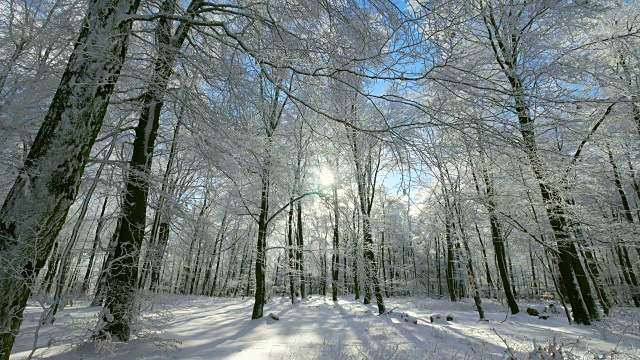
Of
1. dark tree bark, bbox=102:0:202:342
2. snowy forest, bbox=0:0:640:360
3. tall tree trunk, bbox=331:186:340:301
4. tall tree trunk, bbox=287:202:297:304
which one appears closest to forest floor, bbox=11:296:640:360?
snowy forest, bbox=0:0:640:360

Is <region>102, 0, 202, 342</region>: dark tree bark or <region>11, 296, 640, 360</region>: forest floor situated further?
<region>102, 0, 202, 342</region>: dark tree bark

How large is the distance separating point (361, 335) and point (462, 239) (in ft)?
17.6

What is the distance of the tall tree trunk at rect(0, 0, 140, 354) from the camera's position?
212 centimetres

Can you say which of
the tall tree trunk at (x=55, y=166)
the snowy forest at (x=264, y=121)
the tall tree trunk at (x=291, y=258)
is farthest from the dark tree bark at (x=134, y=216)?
the tall tree trunk at (x=291, y=258)

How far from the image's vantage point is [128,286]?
443 centimetres

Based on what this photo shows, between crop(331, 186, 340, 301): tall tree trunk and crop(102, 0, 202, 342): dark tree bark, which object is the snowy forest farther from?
crop(331, 186, 340, 301): tall tree trunk

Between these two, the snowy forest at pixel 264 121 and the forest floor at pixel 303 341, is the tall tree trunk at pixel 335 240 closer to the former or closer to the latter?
the snowy forest at pixel 264 121

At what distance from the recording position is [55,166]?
7.44 ft

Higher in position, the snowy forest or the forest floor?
the snowy forest

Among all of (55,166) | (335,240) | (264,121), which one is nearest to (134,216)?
(264,121)

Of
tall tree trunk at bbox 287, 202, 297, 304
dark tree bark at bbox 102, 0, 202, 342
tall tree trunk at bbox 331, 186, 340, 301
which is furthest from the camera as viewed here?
tall tree trunk at bbox 331, 186, 340, 301

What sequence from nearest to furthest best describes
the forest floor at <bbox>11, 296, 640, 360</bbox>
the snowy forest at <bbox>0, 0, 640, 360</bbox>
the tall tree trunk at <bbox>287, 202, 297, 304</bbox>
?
the snowy forest at <bbox>0, 0, 640, 360</bbox> < the forest floor at <bbox>11, 296, 640, 360</bbox> < the tall tree trunk at <bbox>287, 202, 297, 304</bbox>

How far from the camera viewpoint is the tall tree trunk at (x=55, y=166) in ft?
6.95

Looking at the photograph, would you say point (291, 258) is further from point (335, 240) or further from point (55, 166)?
point (55, 166)
